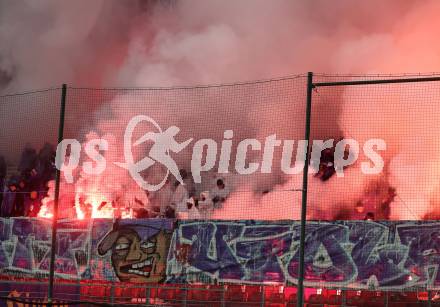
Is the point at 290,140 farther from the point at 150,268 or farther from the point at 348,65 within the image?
the point at 150,268

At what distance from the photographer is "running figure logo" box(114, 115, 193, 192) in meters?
19.2

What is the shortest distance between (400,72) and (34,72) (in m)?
11.4

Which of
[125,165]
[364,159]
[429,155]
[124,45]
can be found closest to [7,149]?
[125,165]

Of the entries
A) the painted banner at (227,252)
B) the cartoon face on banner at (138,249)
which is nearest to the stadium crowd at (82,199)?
the painted banner at (227,252)

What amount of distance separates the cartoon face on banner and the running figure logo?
175 inches

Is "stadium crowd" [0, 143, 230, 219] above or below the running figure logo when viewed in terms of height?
below

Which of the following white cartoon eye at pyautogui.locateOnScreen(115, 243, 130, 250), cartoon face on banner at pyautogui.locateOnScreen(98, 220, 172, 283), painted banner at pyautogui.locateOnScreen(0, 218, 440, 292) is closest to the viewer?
painted banner at pyautogui.locateOnScreen(0, 218, 440, 292)

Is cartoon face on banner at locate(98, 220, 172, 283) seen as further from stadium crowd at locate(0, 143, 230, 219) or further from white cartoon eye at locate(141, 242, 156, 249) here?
stadium crowd at locate(0, 143, 230, 219)

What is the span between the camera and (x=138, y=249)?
48.1 feet

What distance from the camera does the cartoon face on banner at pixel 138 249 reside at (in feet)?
47.5

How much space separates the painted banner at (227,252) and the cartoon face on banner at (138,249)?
2cm

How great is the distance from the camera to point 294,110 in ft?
60.5

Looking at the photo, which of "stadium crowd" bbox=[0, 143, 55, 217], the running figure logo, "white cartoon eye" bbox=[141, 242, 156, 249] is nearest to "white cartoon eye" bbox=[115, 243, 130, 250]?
"white cartoon eye" bbox=[141, 242, 156, 249]

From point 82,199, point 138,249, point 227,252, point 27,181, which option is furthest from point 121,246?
point 27,181
